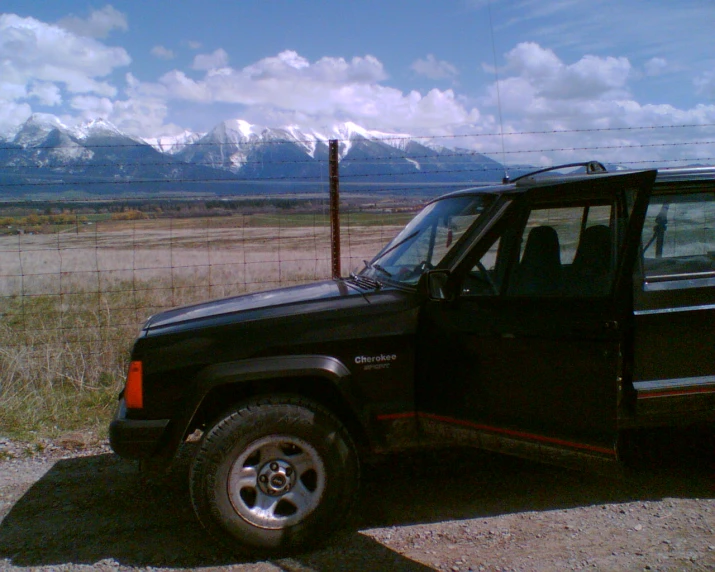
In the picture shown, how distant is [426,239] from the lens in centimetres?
404

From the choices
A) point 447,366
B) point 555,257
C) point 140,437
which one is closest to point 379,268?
point 447,366

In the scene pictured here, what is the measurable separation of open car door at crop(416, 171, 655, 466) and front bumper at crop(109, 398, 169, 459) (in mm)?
1382

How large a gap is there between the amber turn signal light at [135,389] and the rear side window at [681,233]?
296 cm

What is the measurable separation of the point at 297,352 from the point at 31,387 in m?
3.85

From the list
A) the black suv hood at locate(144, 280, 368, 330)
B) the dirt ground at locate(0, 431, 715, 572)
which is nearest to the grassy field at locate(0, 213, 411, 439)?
the dirt ground at locate(0, 431, 715, 572)

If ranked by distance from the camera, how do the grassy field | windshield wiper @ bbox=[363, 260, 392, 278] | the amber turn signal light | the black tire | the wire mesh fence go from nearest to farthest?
the black tire
the amber turn signal light
windshield wiper @ bbox=[363, 260, 392, 278]
the grassy field
the wire mesh fence

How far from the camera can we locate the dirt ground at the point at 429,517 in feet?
10.7

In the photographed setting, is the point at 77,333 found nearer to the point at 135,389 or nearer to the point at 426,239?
the point at 135,389

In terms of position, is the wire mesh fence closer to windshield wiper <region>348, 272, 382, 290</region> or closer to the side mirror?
windshield wiper <region>348, 272, 382, 290</region>

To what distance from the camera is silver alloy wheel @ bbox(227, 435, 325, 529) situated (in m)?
3.26

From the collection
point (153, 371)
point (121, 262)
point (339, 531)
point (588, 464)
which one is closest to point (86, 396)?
point (153, 371)

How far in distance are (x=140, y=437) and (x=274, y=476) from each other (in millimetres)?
725

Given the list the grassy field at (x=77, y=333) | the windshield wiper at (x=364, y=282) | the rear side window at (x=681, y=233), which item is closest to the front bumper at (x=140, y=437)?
the windshield wiper at (x=364, y=282)

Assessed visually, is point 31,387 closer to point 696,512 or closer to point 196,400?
point 196,400
